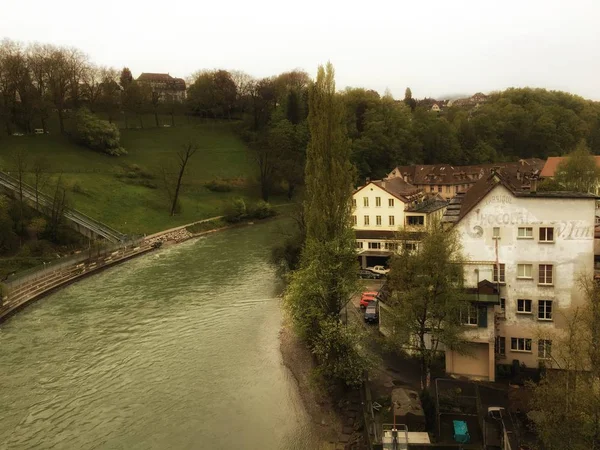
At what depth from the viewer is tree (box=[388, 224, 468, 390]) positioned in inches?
690

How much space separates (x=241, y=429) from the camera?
17.8 m

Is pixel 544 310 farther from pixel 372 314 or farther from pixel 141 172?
pixel 141 172

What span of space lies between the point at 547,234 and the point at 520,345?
4544mm

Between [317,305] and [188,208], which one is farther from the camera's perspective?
[188,208]

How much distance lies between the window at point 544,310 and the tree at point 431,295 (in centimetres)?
339

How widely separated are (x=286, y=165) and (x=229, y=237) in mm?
23263

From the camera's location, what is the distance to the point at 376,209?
40.6 meters

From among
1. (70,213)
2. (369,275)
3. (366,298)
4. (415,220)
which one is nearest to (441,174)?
(415,220)

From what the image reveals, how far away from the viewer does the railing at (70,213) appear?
45519 millimetres

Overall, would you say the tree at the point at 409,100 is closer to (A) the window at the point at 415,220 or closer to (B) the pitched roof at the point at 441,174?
(B) the pitched roof at the point at 441,174

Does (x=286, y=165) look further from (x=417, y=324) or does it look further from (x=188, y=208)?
(x=417, y=324)

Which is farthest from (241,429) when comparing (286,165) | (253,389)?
(286,165)

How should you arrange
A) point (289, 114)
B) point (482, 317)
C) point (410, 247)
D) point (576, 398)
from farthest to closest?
point (289, 114)
point (410, 247)
point (482, 317)
point (576, 398)

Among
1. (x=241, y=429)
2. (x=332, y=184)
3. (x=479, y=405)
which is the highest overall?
(x=332, y=184)
